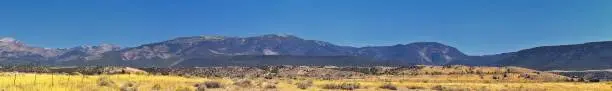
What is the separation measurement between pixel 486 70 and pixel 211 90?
120525 millimetres

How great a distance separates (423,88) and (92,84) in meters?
18.8

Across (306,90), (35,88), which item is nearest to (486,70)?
(306,90)

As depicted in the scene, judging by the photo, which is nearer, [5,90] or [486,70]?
[5,90]

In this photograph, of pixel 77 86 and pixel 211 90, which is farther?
pixel 211 90

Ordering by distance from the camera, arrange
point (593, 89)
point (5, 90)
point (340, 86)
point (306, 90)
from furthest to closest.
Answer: point (593, 89), point (340, 86), point (306, 90), point (5, 90)

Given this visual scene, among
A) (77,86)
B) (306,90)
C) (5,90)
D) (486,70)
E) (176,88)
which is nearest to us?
(5,90)

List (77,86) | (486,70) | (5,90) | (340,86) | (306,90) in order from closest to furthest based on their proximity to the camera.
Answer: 1. (5,90)
2. (77,86)
3. (306,90)
4. (340,86)
5. (486,70)

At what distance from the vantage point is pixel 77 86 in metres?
38.3

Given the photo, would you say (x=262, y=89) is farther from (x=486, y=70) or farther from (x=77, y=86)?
(x=486, y=70)

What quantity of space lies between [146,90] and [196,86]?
17.7 feet

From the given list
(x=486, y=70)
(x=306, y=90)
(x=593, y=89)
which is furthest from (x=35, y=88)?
(x=486, y=70)

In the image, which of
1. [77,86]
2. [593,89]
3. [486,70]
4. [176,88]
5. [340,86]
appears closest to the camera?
[77,86]

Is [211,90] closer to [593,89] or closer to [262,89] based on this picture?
[262,89]

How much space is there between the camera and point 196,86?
4544 centimetres
